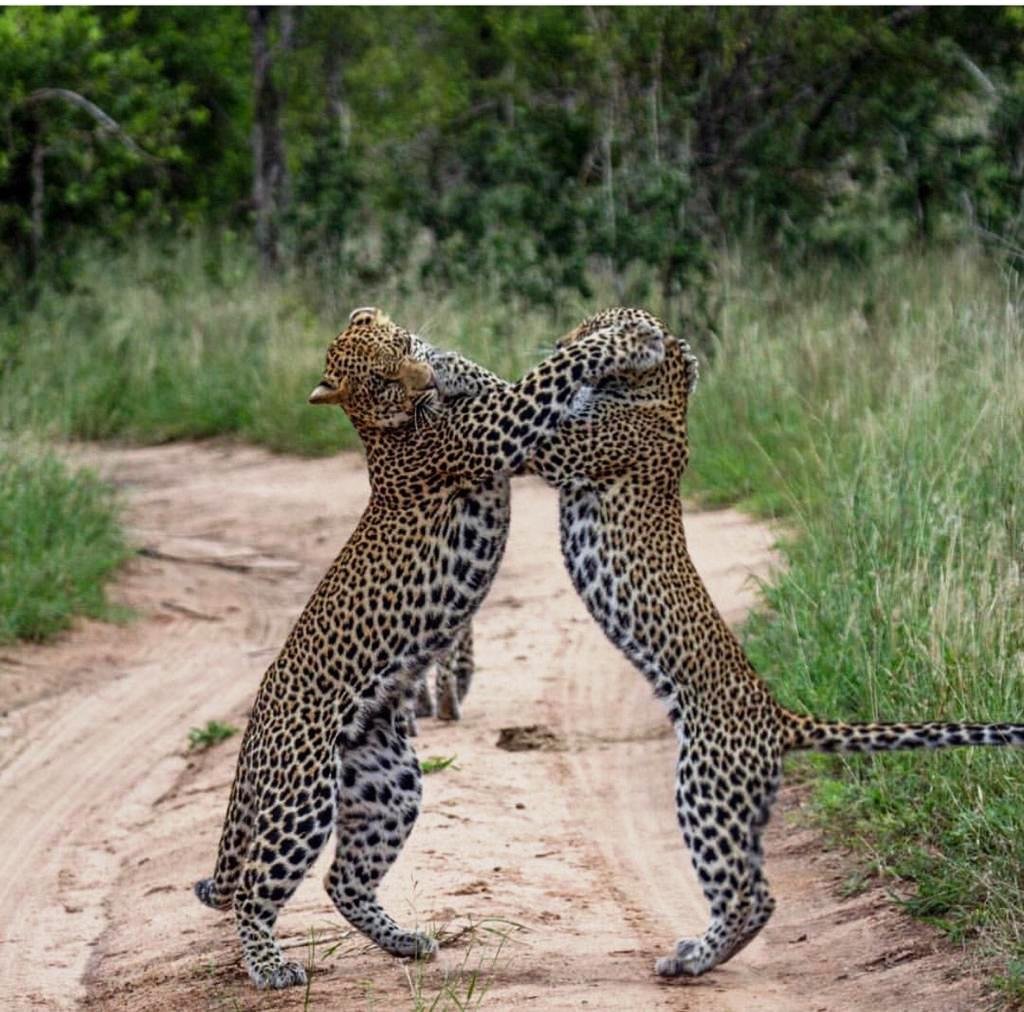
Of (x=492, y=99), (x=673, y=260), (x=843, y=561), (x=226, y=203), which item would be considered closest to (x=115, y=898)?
(x=843, y=561)

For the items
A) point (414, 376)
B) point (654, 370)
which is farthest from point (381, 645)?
point (654, 370)

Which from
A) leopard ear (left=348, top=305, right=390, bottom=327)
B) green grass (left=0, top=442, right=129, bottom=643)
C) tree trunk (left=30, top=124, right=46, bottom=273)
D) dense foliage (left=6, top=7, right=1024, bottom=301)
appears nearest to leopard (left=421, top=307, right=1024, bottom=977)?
leopard ear (left=348, top=305, right=390, bottom=327)

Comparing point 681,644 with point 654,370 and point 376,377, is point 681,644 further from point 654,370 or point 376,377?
point 376,377

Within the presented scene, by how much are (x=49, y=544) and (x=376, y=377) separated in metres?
5.92

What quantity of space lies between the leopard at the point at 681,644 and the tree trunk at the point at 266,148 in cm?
1379

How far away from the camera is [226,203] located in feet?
78.8

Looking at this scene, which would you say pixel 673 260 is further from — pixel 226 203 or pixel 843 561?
pixel 226 203

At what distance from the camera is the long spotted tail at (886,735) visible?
485 cm

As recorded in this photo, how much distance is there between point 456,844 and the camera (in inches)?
266

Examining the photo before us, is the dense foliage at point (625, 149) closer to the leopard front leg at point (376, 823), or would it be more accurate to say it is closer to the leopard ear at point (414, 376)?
the leopard ear at point (414, 376)

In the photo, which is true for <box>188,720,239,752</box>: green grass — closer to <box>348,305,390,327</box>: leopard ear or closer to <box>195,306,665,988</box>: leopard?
<box>195,306,665,988</box>: leopard

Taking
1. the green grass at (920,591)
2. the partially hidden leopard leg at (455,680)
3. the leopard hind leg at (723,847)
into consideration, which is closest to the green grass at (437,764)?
the partially hidden leopard leg at (455,680)

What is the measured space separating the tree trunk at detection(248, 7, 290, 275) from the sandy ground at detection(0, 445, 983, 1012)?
8039 millimetres

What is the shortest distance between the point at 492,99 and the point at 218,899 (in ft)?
52.9
